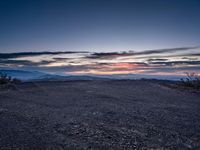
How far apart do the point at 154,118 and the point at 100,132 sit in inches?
96.6

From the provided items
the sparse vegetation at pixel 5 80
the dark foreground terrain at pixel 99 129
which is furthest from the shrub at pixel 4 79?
the dark foreground terrain at pixel 99 129

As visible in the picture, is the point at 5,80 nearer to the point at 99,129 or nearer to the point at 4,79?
the point at 4,79

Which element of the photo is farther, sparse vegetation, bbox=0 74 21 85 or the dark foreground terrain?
sparse vegetation, bbox=0 74 21 85

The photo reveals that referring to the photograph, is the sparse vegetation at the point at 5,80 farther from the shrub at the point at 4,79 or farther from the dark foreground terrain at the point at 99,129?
the dark foreground terrain at the point at 99,129

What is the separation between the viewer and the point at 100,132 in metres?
5.77

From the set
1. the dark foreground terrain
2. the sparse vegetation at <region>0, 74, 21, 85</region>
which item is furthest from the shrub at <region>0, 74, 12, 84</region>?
the dark foreground terrain

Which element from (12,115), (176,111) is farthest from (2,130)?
(176,111)

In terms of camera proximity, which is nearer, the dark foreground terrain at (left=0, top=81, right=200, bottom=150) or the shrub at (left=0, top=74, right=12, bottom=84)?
the dark foreground terrain at (left=0, top=81, right=200, bottom=150)

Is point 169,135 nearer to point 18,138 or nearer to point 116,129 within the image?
point 116,129

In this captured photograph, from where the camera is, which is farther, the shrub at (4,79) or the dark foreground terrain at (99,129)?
the shrub at (4,79)

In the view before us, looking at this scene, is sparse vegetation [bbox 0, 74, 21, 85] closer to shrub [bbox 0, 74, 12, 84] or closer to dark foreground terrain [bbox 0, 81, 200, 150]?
shrub [bbox 0, 74, 12, 84]

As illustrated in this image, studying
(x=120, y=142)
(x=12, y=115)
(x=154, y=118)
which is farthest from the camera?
(x=12, y=115)

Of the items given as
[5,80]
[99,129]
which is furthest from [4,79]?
[99,129]

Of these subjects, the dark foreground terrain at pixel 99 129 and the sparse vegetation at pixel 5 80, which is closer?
the dark foreground terrain at pixel 99 129
